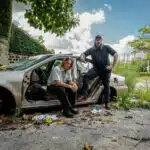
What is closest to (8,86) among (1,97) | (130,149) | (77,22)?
(1,97)

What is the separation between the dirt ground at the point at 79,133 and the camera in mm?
4105

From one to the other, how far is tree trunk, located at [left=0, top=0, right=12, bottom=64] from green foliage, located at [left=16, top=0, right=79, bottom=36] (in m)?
2.36

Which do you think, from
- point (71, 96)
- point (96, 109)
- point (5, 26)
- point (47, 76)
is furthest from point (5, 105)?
point (5, 26)

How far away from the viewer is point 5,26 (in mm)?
10453

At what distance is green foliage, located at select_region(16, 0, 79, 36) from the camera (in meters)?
12.8

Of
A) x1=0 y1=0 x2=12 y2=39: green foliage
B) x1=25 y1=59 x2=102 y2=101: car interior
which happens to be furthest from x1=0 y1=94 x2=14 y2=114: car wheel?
x1=0 y1=0 x2=12 y2=39: green foliage

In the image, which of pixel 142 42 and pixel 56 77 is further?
pixel 142 42

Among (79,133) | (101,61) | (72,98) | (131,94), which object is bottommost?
(79,133)

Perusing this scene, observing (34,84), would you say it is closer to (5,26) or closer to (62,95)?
(62,95)

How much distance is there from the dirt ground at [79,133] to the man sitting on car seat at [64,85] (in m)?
0.29

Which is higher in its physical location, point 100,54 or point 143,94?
point 100,54

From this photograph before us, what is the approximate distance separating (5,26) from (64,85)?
5324mm

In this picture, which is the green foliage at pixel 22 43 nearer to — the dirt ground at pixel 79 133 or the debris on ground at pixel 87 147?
the dirt ground at pixel 79 133

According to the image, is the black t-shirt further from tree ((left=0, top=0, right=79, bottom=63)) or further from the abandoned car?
tree ((left=0, top=0, right=79, bottom=63))
